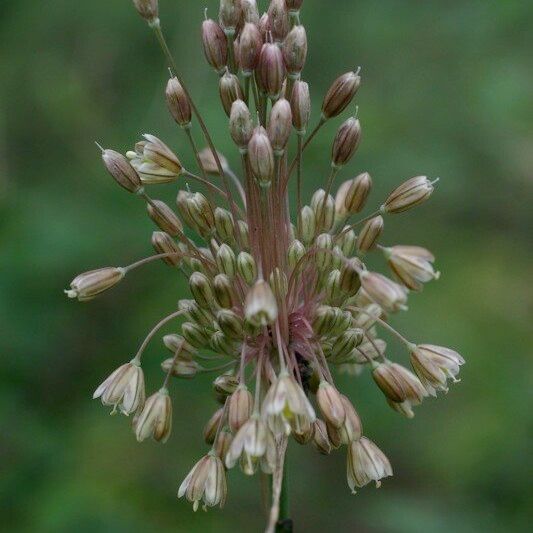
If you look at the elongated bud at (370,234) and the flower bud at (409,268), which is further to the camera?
the elongated bud at (370,234)

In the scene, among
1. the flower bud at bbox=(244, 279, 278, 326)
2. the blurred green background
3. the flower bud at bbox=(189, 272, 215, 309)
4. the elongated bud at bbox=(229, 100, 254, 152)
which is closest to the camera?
the flower bud at bbox=(244, 279, 278, 326)

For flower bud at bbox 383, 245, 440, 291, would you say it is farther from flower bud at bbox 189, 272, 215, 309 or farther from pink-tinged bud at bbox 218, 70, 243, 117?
pink-tinged bud at bbox 218, 70, 243, 117

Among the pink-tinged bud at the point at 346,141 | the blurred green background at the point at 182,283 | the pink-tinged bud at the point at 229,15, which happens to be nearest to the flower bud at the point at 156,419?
the pink-tinged bud at the point at 346,141

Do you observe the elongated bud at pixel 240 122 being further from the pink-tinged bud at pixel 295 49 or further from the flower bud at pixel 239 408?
the flower bud at pixel 239 408

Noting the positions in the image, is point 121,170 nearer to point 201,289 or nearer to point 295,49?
point 201,289

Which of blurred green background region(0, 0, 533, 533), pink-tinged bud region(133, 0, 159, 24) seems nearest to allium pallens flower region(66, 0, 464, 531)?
pink-tinged bud region(133, 0, 159, 24)
